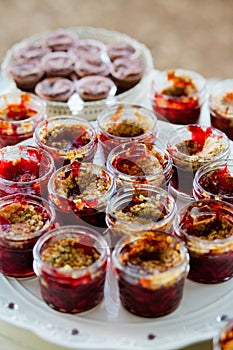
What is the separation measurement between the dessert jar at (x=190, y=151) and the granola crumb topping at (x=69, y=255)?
66cm

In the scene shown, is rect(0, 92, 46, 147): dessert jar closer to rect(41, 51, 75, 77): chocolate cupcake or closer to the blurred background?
rect(41, 51, 75, 77): chocolate cupcake

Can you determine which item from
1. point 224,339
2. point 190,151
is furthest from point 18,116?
point 224,339

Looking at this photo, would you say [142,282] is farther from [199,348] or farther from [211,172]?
[211,172]

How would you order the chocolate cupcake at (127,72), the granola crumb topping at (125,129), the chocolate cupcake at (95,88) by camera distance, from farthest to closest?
1. the chocolate cupcake at (127,72)
2. the chocolate cupcake at (95,88)
3. the granola crumb topping at (125,129)

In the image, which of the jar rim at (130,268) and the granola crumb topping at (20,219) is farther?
the granola crumb topping at (20,219)

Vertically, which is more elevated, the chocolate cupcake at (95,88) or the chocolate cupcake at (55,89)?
the chocolate cupcake at (95,88)

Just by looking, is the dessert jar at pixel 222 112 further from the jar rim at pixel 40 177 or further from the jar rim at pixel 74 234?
the jar rim at pixel 74 234

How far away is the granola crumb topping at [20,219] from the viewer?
2404mm

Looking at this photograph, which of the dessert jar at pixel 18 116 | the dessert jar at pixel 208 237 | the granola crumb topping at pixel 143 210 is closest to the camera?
the dessert jar at pixel 208 237

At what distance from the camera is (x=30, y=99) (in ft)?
11.0

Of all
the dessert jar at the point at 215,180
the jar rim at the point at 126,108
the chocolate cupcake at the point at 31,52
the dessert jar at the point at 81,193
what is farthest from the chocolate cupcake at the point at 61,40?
the dessert jar at the point at 215,180

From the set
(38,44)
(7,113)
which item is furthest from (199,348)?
(38,44)

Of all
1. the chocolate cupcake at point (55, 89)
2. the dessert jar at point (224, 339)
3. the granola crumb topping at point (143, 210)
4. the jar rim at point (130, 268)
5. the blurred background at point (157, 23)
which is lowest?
the blurred background at point (157, 23)

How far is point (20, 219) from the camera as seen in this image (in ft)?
8.09
